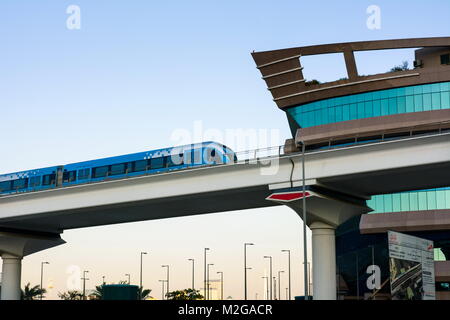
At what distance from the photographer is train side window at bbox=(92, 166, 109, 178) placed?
67.3 meters

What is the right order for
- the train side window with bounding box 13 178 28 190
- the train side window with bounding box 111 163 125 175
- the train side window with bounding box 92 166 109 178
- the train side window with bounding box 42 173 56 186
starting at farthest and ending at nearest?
the train side window with bounding box 13 178 28 190
the train side window with bounding box 42 173 56 186
the train side window with bounding box 92 166 109 178
the train side window with bounding box 111 163 125 175

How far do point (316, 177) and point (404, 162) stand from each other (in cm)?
713

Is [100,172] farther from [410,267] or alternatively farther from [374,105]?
[374,105]

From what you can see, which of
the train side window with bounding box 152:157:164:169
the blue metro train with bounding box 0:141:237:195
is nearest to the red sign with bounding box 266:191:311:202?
the blue metro train with bounding box 0:141:237:195

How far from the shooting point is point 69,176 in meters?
70.2

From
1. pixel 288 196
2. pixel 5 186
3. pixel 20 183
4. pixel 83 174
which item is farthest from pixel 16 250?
pixel 288 196

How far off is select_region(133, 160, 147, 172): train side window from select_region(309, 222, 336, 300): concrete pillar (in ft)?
56.0

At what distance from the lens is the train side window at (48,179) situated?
7050 cm

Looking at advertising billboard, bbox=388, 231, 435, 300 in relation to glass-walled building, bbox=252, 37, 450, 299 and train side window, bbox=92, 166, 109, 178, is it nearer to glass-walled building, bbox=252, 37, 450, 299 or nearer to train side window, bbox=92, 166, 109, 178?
train side window, bbox=92, 166, 109, 178

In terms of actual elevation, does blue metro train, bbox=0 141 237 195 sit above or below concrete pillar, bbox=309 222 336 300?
above

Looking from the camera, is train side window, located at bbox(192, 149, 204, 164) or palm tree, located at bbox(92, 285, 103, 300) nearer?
train side window, located at bbox(192, 149, 204, 164)

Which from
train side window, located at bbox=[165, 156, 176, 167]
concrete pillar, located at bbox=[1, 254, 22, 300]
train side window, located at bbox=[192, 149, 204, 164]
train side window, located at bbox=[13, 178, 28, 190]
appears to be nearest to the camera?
train side window, located at bbox=[192, 149, 204, 164]
